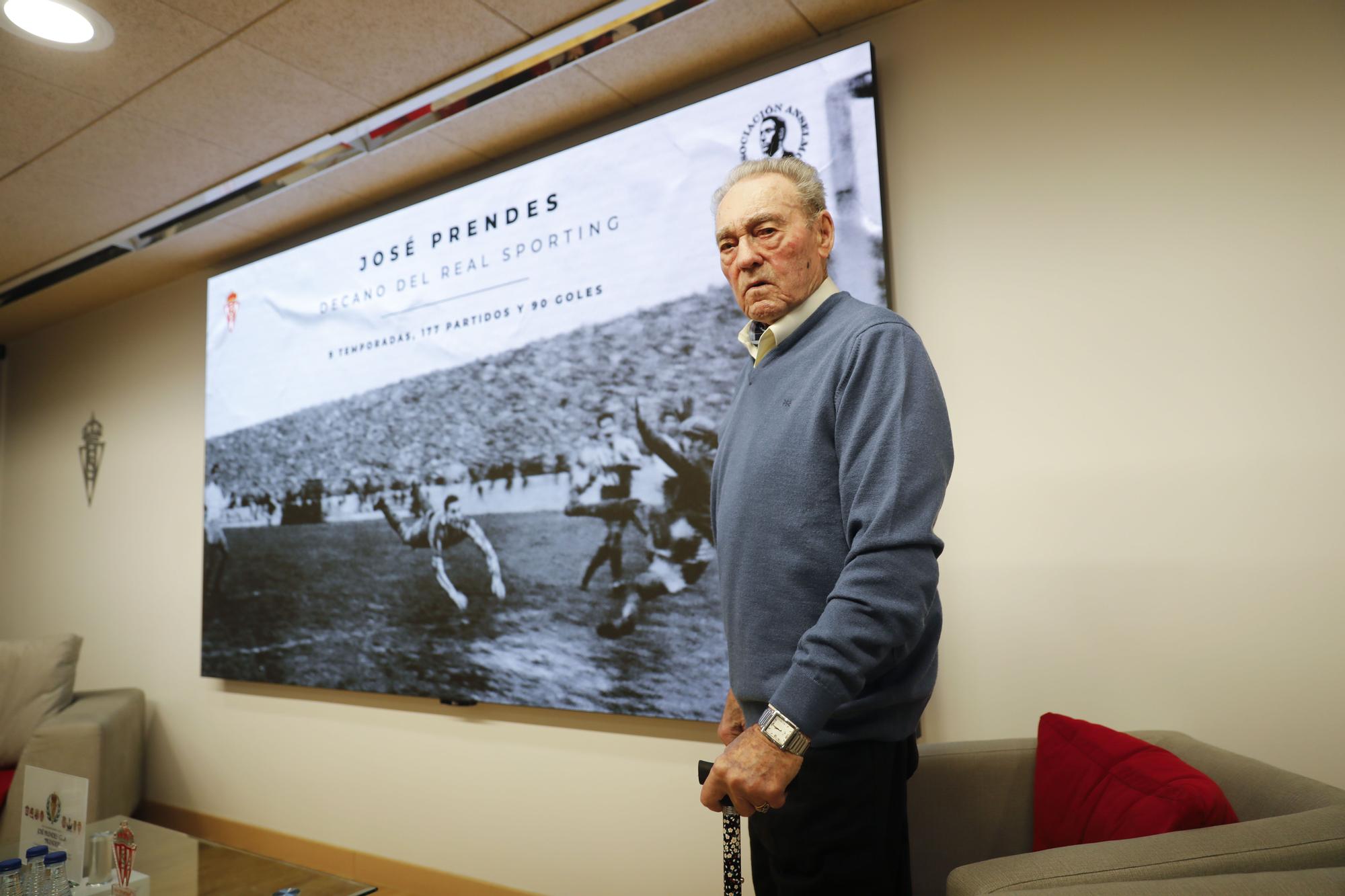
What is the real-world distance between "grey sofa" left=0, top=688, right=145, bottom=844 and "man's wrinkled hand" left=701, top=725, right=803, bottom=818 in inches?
115

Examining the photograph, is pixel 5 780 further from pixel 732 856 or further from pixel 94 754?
pixel 732 856

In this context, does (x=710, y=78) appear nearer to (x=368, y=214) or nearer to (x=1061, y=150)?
(x=1061, y=150)

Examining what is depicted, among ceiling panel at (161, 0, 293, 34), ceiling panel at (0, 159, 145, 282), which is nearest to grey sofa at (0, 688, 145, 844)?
ceiling panel at (0, 159, 145, 282)

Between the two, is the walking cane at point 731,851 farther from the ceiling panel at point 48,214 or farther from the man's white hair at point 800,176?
the ceiling panel at point 48,214

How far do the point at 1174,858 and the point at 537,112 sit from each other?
8.01ft

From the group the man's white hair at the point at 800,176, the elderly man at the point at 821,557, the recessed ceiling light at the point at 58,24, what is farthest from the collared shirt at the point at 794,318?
the recessed ceiling light at the point at 58,24

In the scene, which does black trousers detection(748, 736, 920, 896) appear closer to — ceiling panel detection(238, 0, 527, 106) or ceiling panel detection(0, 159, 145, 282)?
ceiling panel detection(238, 0, 527, 106)

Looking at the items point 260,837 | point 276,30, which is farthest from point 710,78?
point 260,837

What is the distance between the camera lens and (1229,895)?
2.93ft

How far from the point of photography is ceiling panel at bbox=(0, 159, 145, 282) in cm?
291

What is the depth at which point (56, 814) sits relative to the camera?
1690 mm

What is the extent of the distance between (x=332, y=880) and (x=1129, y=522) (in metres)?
1.98

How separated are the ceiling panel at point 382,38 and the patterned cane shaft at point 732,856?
1992 mm

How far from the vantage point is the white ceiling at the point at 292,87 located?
2088 millimetres
